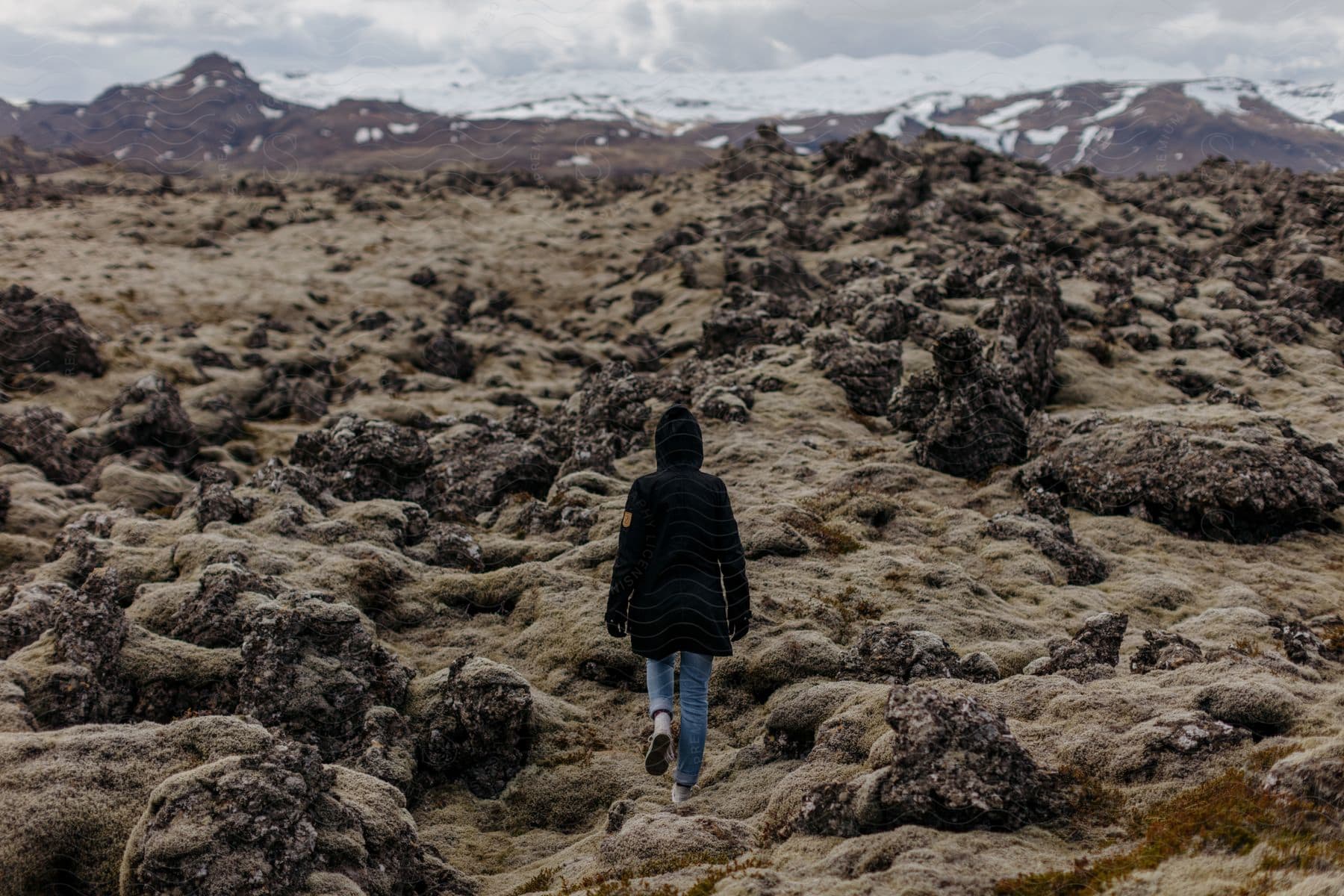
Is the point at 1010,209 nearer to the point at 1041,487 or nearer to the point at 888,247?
the point at 888,247

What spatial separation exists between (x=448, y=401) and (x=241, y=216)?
170ft

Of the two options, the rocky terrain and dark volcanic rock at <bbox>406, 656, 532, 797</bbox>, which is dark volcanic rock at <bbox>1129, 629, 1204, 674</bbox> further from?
dark volcanic rock at <bbox>406, 656, 532, 797</bbox>

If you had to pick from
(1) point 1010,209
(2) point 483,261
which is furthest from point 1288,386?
(2) point 483,261

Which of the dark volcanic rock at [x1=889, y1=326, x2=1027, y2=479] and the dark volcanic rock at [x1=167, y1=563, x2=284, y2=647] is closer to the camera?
the dark volcanic rock at [x1=167, y1=563, x2=284, y2=647]

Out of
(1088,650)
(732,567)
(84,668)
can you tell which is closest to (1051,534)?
(1088,650)

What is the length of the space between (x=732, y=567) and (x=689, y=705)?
1.52m

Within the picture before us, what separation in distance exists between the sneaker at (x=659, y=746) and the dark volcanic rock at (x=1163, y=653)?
589 centimetres

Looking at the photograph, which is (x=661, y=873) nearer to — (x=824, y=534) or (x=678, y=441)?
(x=678, y=441)

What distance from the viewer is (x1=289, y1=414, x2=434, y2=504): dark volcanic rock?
63.5 ft

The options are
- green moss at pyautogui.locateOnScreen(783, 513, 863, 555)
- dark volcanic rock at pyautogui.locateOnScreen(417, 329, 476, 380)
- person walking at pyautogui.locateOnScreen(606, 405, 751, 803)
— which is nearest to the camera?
person walking at pyautogui.locateOnScreen(606, 405, 751, 803)

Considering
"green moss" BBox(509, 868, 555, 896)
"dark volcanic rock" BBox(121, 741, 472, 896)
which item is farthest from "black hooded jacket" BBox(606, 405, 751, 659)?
"dark volcanic rock" BBox(121, 741, 472, 896)

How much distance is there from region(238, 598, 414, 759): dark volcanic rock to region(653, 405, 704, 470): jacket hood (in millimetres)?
5092

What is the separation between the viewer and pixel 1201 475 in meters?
17.4

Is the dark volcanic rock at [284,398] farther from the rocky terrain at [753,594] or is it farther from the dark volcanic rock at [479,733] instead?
the dark volcanic rock at [479,733]
